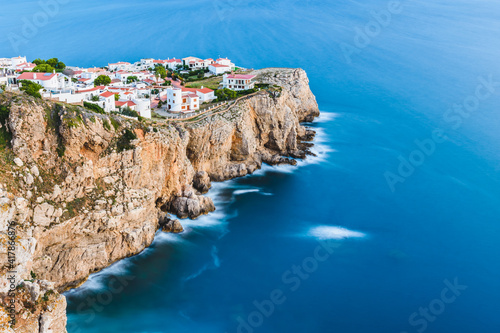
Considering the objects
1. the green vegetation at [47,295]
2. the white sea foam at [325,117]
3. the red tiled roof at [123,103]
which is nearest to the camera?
the green vegetation at [47,295]

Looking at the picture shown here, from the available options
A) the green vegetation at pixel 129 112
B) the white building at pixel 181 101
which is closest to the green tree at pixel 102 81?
the white building at pixel 181 101

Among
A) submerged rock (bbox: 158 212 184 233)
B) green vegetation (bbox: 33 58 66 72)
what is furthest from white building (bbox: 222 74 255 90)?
submerged rock (bbox: 158 212 184 233)

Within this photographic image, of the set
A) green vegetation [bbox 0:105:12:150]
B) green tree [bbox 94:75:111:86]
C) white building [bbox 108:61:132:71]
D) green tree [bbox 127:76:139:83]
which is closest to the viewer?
green vegetation [bbox 0:105:12:150]

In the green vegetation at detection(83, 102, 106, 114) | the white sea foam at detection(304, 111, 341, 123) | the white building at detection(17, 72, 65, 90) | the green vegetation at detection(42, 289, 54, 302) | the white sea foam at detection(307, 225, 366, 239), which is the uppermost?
the white building at detection(17, 72, 65, 90)

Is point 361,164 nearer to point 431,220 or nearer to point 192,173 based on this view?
point 431,220

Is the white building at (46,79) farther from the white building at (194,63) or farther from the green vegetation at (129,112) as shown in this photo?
the white building at (194,63)

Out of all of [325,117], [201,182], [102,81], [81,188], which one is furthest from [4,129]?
[325,117]

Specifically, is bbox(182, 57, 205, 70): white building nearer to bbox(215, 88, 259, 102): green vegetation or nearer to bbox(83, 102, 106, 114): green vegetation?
bbox(215, 88, 259, 102): green vegetation
